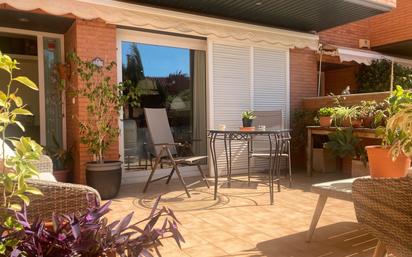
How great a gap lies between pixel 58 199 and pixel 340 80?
915cm

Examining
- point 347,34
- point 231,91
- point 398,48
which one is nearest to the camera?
point 231,91

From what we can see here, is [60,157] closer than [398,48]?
Yes

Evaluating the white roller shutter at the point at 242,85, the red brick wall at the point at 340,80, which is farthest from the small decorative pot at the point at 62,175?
the red brick wall at the point at 340,80

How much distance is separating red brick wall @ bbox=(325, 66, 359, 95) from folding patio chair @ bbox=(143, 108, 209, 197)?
5836 millimetres

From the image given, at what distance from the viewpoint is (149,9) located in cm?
512

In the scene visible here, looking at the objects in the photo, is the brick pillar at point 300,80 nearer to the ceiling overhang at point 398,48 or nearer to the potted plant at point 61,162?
the ceiling overhang at point 398,48

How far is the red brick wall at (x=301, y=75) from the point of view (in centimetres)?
684

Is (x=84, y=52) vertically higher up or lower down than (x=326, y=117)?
higher up

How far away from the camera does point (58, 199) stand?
1.68 metres

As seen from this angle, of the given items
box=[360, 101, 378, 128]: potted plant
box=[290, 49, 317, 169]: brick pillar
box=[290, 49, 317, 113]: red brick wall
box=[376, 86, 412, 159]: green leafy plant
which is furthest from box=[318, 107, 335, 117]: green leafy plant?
box=[376, 86, 412, 159]: green leafy plant

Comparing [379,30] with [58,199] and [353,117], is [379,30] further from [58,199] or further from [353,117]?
[58,199]

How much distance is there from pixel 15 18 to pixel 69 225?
4508mm

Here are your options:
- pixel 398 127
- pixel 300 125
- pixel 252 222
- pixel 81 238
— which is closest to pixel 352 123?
pixel 300 125

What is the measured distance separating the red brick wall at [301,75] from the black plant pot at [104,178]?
3.93m
